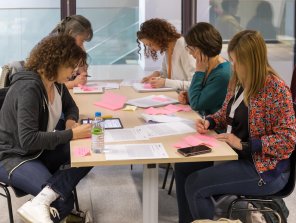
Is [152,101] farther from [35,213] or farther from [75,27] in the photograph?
[35,213]

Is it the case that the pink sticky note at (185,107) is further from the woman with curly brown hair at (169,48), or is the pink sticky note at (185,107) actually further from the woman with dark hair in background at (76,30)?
the woman with dark hair in background at (76,30)

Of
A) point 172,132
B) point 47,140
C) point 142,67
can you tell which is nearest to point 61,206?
point 47,140

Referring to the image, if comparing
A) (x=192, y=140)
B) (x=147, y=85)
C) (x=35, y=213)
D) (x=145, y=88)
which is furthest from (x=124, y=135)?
(x=147, y=85)

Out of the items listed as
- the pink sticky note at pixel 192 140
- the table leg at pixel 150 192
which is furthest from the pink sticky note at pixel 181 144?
the table leg at pixel 150 192

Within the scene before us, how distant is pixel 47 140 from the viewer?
2254mm

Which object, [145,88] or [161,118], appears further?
[145,88]

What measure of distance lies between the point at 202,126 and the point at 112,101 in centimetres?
88

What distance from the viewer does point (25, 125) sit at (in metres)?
2.22

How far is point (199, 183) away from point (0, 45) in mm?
3819

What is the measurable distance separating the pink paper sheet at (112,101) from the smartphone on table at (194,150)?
914mm

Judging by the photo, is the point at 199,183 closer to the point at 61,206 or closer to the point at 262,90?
the point at 262,90

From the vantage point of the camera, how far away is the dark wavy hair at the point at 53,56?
2340 millimetres

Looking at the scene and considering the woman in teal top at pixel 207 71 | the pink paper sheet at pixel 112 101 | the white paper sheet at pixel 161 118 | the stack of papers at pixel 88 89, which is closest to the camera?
the white paper sheet at pixel 161 118

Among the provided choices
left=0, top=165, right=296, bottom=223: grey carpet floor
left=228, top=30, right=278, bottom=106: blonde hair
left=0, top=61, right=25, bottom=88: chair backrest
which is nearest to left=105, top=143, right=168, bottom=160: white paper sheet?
left=228, top=30, right=278, bottom=106: blonde hair
